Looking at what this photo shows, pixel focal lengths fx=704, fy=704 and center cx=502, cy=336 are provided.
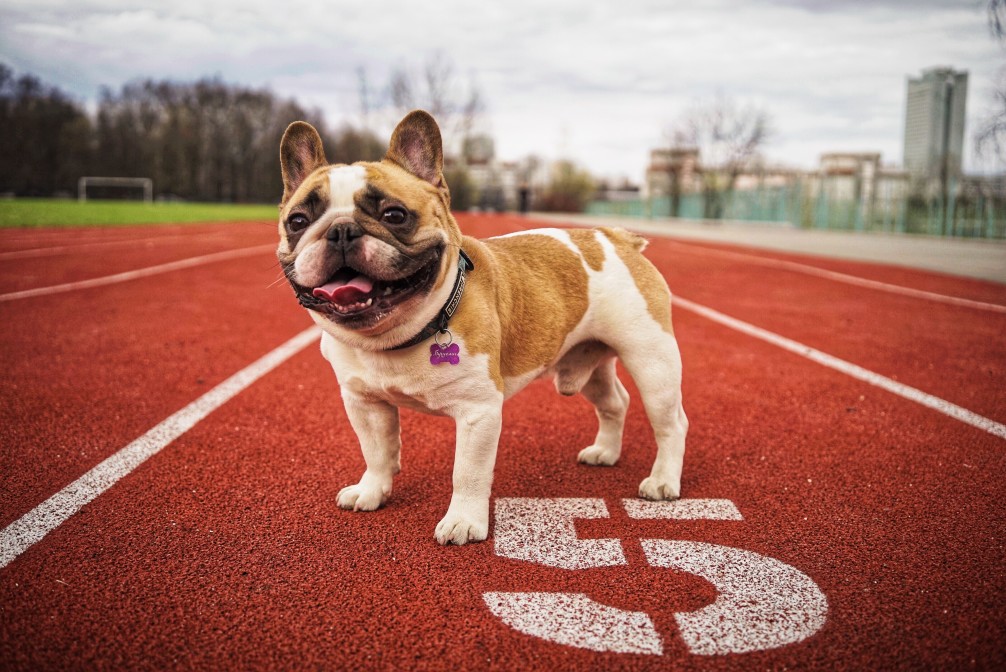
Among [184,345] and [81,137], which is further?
[81,137]

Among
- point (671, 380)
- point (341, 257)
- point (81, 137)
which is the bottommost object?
point (671, 380)

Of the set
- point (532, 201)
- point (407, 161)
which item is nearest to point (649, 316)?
point (407, 161)

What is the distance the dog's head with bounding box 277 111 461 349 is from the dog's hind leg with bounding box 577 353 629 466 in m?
1.28

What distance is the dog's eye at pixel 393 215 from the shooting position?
2539 mm

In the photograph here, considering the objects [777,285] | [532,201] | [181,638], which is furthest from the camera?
[532,201]

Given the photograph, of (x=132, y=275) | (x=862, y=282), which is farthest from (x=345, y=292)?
(x=862, y=282)

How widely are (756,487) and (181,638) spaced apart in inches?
101

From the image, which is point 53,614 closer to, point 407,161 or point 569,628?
point 569,628

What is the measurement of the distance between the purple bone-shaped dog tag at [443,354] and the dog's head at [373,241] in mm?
115

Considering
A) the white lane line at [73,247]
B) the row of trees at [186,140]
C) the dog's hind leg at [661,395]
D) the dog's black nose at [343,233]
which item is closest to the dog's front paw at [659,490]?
the dog's hind leg at [661,395]

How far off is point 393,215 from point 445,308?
1.31 feet

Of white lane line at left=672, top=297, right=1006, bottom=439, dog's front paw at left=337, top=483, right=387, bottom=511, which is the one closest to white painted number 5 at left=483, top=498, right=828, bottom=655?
dog's front paw at left=337, top=483, right=387, bottom=511

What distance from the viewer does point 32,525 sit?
2857 millimetres

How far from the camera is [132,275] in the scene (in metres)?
10.6
